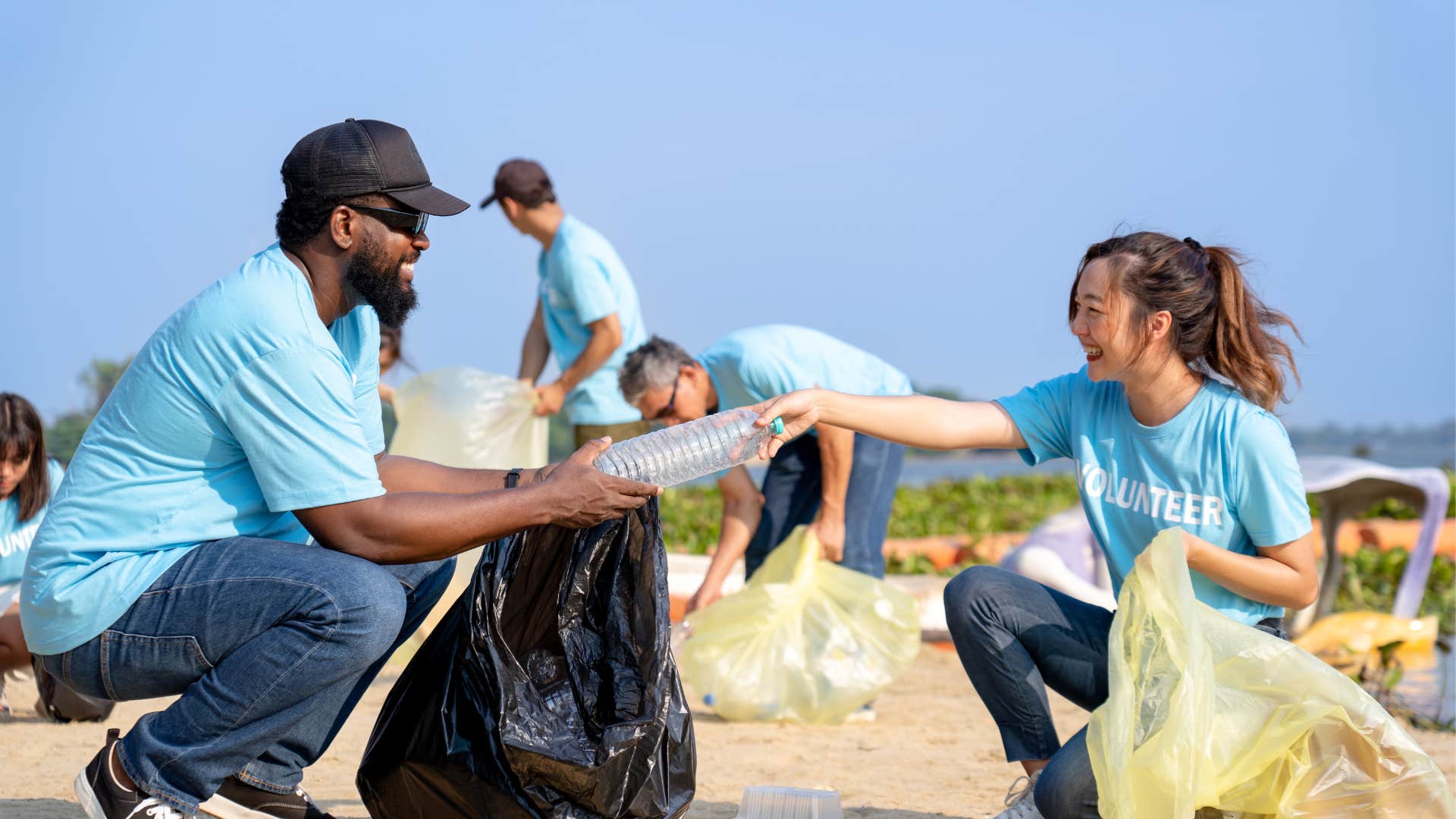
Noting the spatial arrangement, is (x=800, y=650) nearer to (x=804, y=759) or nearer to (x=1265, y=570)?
(x=804, y=759)

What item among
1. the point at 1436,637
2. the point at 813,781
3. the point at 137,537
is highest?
the point at 137,537

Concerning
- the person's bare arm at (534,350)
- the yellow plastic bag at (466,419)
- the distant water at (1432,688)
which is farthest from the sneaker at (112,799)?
the distant water at (1432,688)

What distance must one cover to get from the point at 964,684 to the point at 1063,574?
4.09ft

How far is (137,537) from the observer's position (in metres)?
2.47

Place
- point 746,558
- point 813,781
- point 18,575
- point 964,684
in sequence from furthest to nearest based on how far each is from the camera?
point 964,684
point 746,558
point 18,575
point 813,781

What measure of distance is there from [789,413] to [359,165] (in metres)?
1.07

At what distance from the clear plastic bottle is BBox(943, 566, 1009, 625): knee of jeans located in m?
0.52

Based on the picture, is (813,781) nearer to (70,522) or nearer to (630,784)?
(630,784)

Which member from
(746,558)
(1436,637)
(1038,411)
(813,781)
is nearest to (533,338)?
(746,558)

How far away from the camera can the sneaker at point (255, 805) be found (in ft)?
8.50

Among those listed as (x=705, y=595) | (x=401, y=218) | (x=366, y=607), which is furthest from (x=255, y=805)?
(x=705, y=595)

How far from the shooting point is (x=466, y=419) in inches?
212

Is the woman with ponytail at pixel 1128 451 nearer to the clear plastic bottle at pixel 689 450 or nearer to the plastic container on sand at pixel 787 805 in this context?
the clear plastic bottle at pixel 689 450

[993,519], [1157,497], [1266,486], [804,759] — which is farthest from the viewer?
[993,519]
